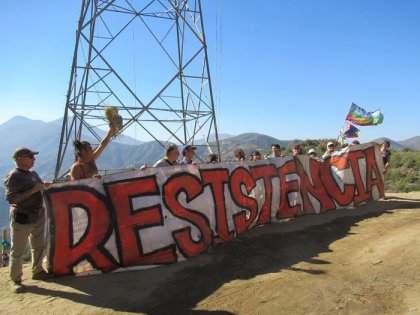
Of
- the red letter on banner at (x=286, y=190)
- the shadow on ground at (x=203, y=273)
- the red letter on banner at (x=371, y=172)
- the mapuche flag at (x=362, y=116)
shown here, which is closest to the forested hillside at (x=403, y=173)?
the mapuche flag at (x=362, y=116)

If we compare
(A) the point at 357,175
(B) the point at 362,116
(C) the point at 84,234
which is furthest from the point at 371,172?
(C) the point at 84,234

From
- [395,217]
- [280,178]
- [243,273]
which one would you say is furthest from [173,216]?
[395,217]

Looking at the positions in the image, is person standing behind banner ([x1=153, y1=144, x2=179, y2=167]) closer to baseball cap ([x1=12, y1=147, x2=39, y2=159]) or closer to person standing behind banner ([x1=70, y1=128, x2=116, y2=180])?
person standing behind banner ([x1=70, y1=128, x2=116, y2=180])

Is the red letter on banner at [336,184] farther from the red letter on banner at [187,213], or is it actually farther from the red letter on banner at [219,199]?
the red letter on banner at [187,213]

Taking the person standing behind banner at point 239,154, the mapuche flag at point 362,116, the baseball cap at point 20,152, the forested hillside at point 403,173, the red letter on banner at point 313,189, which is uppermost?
the mapuche flag at point 362,116

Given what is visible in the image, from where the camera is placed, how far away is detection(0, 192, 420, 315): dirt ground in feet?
15.6

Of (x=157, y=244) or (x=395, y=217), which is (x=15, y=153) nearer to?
(x=157, y=244)

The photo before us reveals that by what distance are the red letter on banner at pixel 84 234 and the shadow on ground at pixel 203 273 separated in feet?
0.85

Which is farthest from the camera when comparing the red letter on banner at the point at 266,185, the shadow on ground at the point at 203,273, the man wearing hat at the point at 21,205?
the red letter on banner at the point at 266,185

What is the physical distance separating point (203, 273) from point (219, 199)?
6.90ft

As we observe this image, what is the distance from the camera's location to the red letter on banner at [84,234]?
18.7 ft

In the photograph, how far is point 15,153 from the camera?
17.0ft

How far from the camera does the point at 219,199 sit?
7.82m

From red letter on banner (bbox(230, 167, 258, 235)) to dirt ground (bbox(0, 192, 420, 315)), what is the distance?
1.62 ft
